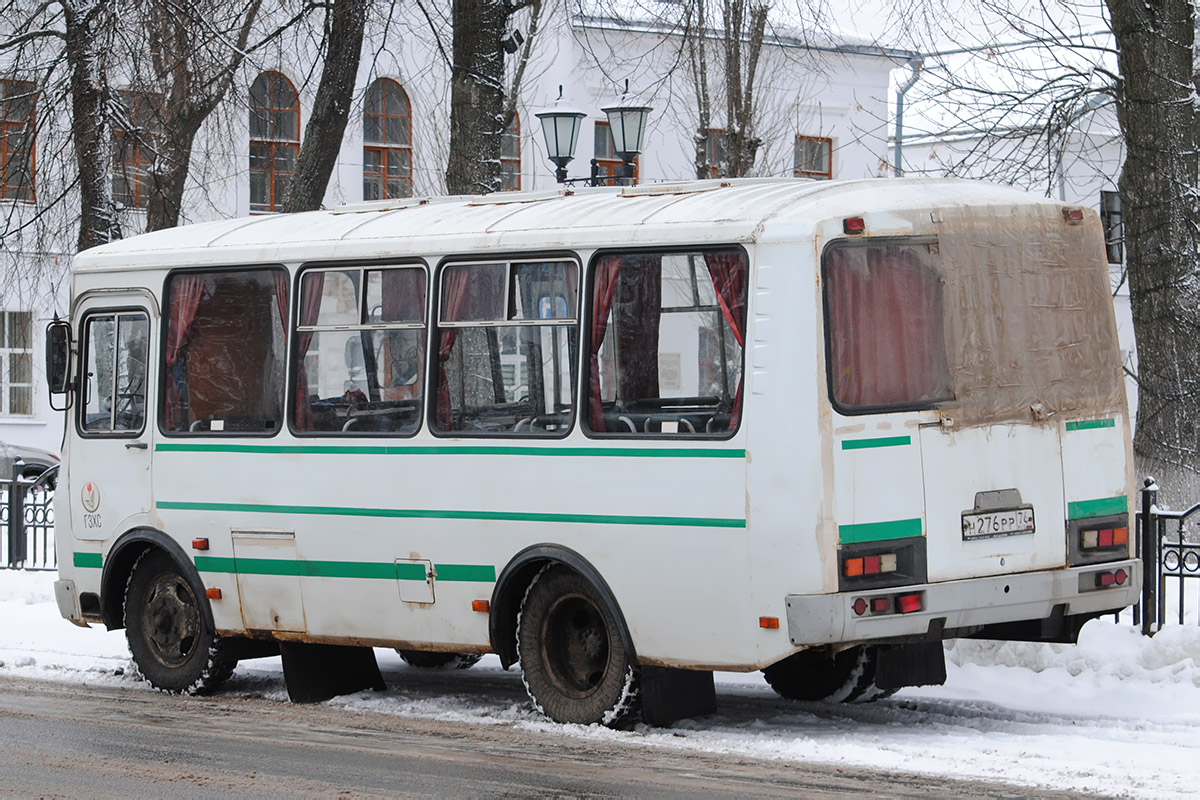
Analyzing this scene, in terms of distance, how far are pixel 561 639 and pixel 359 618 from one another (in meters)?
1.36

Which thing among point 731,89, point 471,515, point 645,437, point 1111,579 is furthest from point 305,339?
point 731,89

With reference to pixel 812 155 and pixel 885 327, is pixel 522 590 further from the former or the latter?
pixel 812 155

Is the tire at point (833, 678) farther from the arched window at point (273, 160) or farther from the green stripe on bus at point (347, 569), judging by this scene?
the arched window at point (273, 160)

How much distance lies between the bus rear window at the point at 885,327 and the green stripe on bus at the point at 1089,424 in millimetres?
817

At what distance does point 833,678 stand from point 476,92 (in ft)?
26.0

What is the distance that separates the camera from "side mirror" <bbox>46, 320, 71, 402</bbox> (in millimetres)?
11555

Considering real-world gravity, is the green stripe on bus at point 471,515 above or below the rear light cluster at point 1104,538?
above

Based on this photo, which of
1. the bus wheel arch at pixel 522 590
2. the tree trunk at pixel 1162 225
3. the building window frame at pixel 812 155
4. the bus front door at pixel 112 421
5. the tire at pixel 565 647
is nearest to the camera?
the bus wheel arch at pixel 522 590

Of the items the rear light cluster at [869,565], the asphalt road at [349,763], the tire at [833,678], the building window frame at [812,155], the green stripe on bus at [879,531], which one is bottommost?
the asphalt road at [349,763]

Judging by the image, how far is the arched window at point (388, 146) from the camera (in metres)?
33.3

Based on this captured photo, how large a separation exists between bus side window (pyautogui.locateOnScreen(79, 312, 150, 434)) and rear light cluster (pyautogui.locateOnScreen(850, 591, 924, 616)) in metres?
5.12

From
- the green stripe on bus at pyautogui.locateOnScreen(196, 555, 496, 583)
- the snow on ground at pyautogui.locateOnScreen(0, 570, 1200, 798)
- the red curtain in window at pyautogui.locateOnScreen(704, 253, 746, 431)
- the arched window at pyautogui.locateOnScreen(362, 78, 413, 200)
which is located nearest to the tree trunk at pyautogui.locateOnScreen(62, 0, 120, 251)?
the snow on ground at pyautogui.locateOnScreen(0, 570, 1200, 798)

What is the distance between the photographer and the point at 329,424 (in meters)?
10.1

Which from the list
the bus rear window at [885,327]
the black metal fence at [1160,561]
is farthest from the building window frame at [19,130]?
the bus rear window at [885,327]
